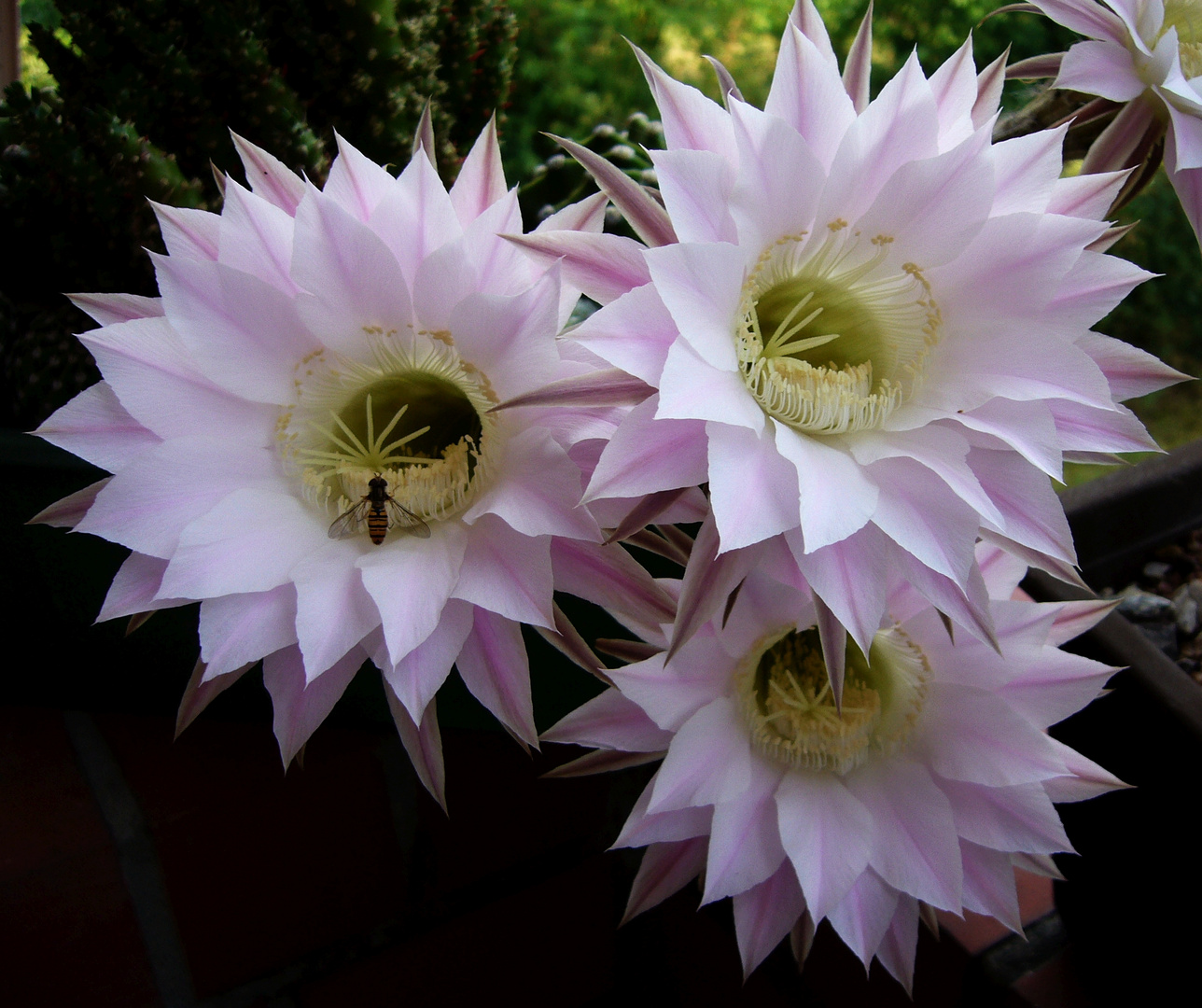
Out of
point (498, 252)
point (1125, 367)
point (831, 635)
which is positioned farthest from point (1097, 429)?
point (498, 252)

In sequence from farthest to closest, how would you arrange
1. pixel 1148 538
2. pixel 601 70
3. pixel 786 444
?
pixel 601 70 < pixel 1148 538 < pixel 786 444

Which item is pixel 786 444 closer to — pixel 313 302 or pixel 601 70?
pixel 313 302

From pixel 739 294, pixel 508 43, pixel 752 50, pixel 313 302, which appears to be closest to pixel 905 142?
pixel 739 294

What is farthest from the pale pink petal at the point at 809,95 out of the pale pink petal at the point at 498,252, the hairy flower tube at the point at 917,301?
the pale pink petal at the point at 498,252

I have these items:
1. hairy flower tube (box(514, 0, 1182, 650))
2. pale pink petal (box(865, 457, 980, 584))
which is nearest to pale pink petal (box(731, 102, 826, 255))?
hairy flower tube (box(514, 0, 1182, 650))

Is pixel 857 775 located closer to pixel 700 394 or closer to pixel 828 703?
pixel 828 703
